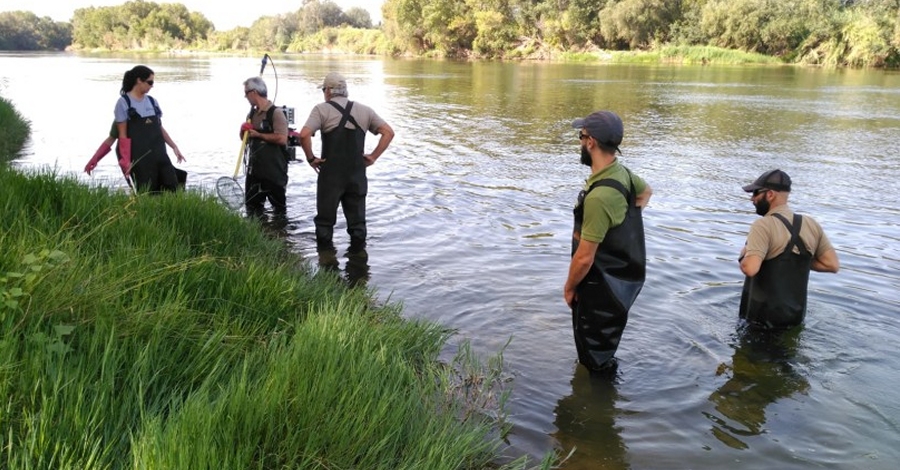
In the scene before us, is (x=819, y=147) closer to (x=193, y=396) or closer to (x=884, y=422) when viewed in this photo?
(x=884, y=422)

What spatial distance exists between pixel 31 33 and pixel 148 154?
608ft

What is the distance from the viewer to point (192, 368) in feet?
12.2

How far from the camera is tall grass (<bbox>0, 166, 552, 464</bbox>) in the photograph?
2.83m

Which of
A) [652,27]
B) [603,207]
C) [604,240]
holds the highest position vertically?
[652,27]

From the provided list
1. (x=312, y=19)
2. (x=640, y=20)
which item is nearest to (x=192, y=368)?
(x=640, y=20)

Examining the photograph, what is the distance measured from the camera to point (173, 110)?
2506 cm

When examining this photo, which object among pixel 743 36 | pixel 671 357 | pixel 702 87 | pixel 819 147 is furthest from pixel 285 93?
pixel 743 36

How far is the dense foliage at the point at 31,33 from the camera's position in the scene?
151750 mm

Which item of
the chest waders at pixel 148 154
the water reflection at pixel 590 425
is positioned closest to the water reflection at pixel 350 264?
the chest waders at pixel 148 154

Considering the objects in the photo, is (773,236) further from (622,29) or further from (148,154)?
(622,29)

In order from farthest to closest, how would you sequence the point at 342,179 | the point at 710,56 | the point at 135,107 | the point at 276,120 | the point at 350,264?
1. the point at 710,56
2. the point at 276,120
3. the point at 350,264
4. the point at 342,179
5. the point at 135,107

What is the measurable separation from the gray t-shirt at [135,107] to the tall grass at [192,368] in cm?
211

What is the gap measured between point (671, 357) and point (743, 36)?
71192 millimetres

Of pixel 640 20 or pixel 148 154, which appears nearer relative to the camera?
pixel 148 154
